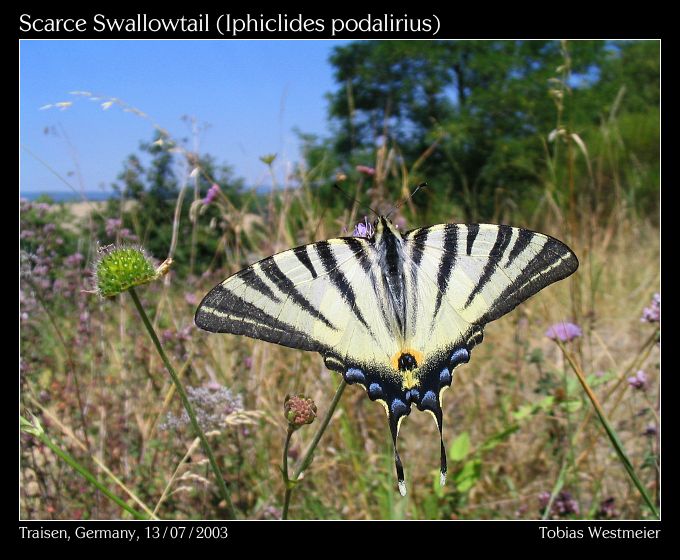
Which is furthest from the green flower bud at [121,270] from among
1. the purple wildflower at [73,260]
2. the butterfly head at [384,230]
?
the purple wildflower at [73,260]

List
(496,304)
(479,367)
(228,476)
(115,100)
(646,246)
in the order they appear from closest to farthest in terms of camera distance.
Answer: (496,304), (115,100), (228,476), (479,367), (646,246)

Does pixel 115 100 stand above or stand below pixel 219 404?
above

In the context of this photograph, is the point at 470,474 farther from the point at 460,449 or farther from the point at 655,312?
A: the point at 655,312

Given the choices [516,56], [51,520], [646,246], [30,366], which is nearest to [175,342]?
[30,366]

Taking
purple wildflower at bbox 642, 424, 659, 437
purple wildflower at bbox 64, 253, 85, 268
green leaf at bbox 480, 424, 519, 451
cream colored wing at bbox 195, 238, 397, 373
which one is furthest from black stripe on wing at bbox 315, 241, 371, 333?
purple wildflower at bbox 64, 253, 85, 268

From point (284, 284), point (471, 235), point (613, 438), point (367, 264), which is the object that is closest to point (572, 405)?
point (613, 438)

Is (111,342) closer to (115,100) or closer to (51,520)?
(51,520)

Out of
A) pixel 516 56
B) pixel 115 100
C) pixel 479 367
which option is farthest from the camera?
pixel 516 56
